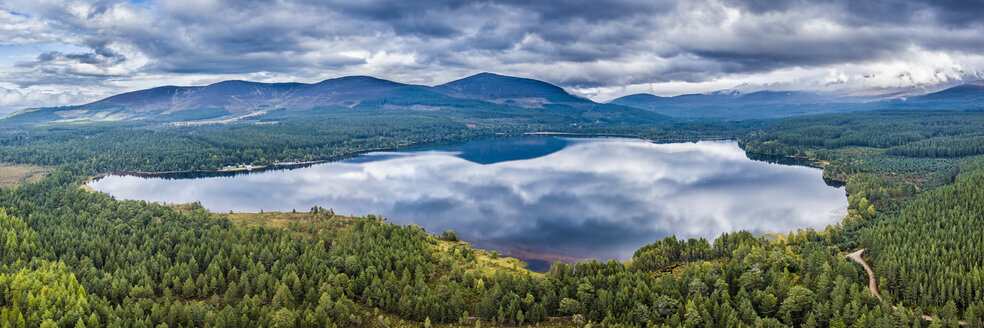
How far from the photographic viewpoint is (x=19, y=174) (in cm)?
14800

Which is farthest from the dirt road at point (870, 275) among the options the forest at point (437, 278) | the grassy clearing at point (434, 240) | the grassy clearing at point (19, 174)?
the grassy clearing at point (19, 174)

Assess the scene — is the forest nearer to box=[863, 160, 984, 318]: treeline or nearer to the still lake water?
box=[863, 160, 984, 318]: treeline

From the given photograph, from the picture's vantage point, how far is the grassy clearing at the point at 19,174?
13320 cm

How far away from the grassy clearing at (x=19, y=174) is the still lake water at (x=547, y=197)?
14.5 metres

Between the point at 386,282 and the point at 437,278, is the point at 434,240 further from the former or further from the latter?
the point at 386,282

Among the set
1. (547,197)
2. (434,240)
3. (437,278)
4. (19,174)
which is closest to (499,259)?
(434,240)

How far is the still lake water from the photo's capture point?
89.4 m

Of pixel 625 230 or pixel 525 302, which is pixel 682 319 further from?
pixel 625 230

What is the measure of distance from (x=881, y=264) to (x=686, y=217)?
4097 centimetres

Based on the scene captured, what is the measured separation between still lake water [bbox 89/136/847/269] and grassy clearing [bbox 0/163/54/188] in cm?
1450

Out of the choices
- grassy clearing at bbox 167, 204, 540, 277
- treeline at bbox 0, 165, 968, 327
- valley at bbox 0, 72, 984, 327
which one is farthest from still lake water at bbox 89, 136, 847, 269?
treeline at bbox 0, 165, 968, 327

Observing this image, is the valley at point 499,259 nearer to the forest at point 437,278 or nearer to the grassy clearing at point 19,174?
the forest at point 437,278

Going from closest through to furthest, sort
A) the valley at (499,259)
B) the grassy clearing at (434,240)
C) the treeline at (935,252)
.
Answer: the valley at (499,259) → the treeline at (935,252) → the grassy clearing at (434,240)

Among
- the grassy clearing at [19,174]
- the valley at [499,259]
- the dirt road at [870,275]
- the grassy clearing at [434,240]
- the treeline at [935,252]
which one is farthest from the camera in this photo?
the grassy clearing at [19,174]
